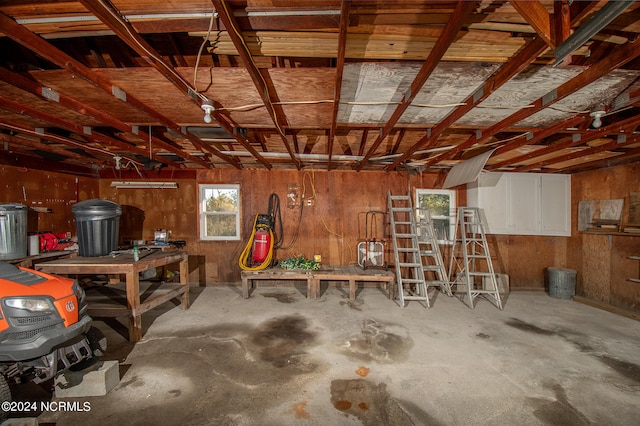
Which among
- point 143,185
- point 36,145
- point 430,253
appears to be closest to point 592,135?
point 430,253

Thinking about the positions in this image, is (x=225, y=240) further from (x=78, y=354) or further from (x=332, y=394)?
(x=332, y=394)

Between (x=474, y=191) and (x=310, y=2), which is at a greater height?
(x=310, y=2)

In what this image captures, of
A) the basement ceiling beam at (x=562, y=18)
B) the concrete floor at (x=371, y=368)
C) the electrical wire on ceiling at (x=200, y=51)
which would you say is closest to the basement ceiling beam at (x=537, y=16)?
the basement ceiling beam at (x=562, y=18)

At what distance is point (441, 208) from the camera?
571 centimetres

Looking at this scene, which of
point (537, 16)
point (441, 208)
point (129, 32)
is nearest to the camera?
point (537, 16)

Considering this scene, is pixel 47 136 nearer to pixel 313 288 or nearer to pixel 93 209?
pixel 93 209

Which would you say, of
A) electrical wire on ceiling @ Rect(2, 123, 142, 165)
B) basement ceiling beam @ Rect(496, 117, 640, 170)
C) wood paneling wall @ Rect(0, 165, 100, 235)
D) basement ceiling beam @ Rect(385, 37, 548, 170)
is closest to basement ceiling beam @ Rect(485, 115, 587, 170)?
basement ceiling beam @ Rect(496, 117, 640, 170)

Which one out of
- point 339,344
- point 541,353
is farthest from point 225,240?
point 541,353

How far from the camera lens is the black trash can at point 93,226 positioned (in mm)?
3174

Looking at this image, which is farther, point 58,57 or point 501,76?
point 501,76

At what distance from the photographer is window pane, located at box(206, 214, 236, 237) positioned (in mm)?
5559

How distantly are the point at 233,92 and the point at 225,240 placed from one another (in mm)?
3825

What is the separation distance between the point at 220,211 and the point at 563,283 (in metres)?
6.97

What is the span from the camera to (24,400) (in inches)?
81.6
